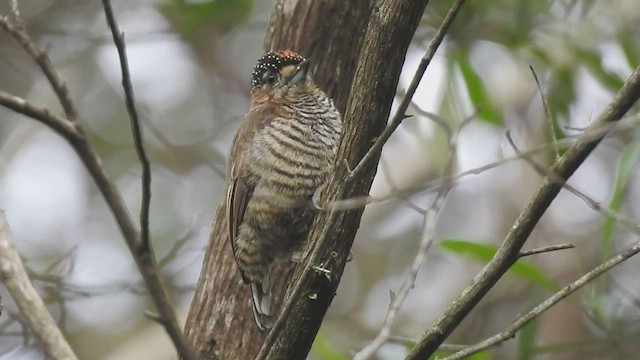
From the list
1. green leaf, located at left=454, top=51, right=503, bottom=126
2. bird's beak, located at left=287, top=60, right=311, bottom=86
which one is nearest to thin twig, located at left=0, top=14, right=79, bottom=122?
bird's beak, located at left=287, top=60, right=311, bottom=86

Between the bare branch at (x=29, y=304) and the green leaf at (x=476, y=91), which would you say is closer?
the bare branch at (x=29, y=304)

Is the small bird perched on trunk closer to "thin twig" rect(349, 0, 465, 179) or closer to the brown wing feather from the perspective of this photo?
the brown wing feather

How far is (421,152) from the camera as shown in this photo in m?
6.38

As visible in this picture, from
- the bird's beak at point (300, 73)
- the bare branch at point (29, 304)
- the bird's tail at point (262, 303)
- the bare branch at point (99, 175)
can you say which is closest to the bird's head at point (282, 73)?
the bird's beak at point (300, 73)

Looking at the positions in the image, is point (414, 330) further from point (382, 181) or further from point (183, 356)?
point (183, 356)

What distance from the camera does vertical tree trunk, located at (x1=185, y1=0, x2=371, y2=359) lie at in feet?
12.4

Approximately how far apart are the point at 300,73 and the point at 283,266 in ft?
2.71

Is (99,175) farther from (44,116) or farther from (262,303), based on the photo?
(262,303)

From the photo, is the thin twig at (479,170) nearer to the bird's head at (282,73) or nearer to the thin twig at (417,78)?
the thin twig at (417,78)

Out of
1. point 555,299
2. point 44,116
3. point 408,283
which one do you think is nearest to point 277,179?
point 408,283

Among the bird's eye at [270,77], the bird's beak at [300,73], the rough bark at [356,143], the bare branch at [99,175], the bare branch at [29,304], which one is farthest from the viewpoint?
the bird's eye at [270,77]

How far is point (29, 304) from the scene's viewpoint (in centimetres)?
212

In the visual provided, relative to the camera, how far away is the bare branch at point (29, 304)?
2.04 metres

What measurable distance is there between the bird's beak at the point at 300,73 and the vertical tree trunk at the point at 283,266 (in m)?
0.14
